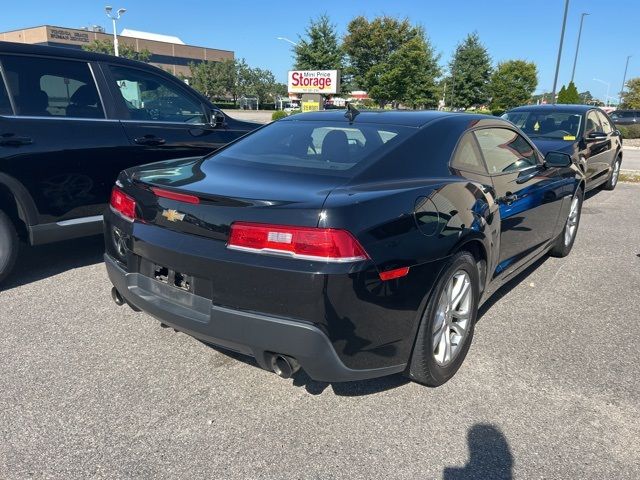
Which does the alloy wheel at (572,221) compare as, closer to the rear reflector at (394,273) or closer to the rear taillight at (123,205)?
the rear reflector at (394,273)

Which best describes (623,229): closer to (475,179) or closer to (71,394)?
(475,179)

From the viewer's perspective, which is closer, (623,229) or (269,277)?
(269,277)

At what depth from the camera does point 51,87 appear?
437cm

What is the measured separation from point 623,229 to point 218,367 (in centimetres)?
599

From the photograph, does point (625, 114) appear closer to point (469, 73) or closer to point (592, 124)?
point (469, 73)

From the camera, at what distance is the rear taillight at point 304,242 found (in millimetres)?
2162

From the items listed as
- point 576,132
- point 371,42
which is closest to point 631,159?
point 576,132

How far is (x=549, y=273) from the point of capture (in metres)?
4.93

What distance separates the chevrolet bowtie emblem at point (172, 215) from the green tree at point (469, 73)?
45404 millimetres

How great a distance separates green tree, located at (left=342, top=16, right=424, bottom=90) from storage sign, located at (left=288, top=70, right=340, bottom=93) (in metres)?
10.5

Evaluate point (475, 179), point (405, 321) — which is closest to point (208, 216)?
point (405, 321)

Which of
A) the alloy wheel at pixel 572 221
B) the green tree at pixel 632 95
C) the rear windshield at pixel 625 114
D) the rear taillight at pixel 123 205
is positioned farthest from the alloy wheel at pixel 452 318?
the green tree at pixel 632 95

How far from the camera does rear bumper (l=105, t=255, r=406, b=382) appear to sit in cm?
221

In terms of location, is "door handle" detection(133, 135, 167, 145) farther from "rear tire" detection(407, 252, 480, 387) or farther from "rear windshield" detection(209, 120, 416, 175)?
"rear tire" detection(407, 252, 480, 387)
